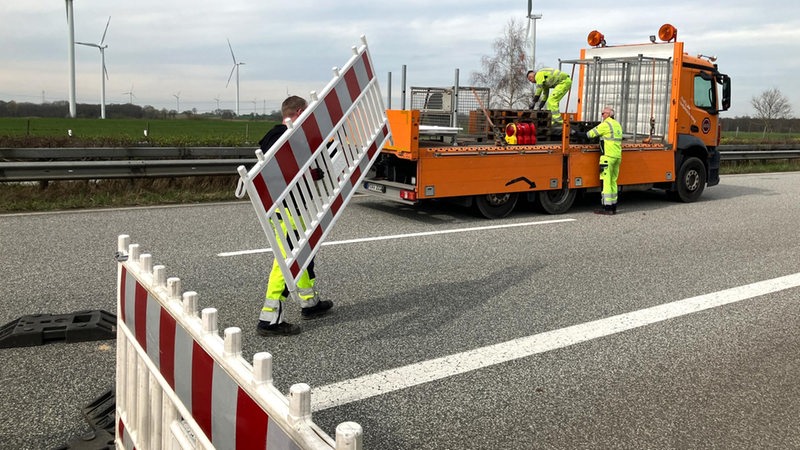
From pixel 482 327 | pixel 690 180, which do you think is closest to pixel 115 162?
pixel 482 327

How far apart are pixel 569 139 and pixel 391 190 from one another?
3.34m

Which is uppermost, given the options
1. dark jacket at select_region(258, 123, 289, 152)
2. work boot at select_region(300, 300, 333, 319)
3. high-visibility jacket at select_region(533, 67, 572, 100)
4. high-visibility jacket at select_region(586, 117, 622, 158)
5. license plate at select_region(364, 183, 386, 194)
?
high-visibility jacket at select_region(533, 67, 572, 100)

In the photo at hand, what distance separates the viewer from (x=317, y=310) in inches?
208

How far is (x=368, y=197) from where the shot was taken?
12.2 meters

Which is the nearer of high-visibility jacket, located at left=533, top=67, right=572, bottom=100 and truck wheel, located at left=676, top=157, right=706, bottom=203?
high-visibility jacket, located at left=533, top=67, right=572, bottom=100

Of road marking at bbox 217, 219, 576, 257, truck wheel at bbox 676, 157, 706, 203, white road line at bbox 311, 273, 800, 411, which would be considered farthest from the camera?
truck wheel at bbox 676, 157, 706, 203

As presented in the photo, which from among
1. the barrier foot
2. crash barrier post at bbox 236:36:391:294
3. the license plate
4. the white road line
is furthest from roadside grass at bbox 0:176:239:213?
the white road line

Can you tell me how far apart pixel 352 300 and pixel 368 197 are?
6539 millimetres

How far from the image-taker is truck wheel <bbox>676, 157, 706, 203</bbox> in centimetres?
1276

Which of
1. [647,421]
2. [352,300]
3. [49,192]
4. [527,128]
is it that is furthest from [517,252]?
[49,192]

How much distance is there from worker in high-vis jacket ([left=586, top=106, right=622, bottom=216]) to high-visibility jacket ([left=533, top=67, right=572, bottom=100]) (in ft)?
4.83

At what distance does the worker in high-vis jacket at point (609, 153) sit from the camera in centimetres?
1094

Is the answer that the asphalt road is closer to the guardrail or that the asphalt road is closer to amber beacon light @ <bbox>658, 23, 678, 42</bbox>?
the guardrail

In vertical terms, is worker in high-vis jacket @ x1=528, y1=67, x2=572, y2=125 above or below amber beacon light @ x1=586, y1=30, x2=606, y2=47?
below
